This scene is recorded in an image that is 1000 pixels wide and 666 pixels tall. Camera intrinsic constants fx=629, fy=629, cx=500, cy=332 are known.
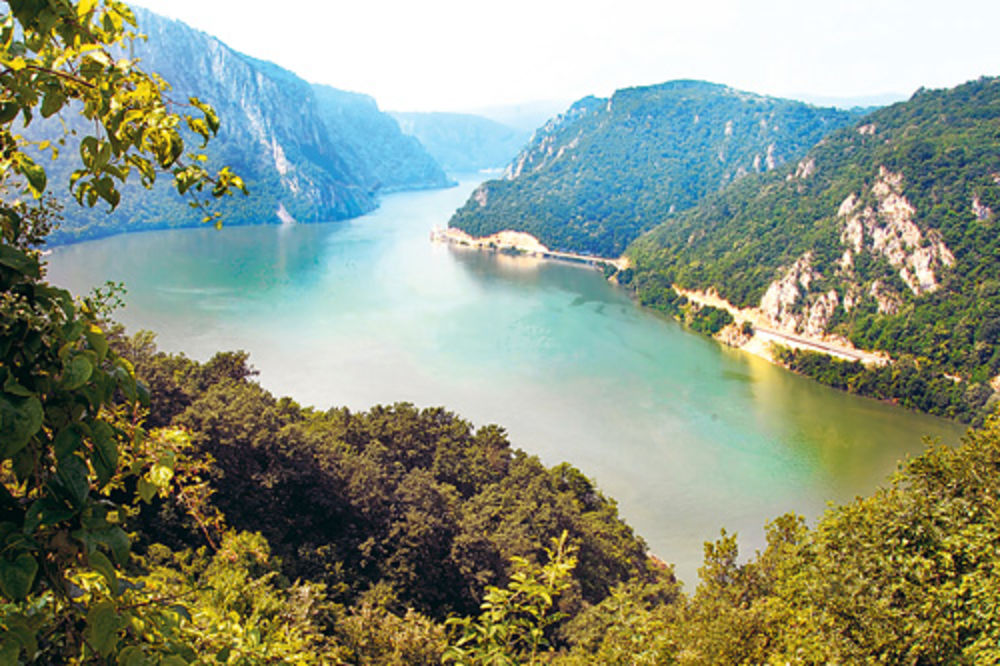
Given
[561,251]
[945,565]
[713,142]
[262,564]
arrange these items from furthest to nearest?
[713,142], [561,251], [262,564], [945,565]

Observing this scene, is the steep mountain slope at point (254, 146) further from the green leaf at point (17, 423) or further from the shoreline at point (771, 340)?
the green leaf at point (17, 423)

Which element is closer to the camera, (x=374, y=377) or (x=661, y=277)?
(x=374, y=377)

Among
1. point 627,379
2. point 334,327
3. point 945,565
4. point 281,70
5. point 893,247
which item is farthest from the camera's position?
point 281,70

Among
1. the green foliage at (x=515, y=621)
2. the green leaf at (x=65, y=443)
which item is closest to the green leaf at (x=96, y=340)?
the green leaf at (x=65, y=443)

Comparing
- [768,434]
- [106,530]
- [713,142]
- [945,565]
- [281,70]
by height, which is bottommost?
[768,434]

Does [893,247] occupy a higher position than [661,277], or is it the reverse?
[893,247]

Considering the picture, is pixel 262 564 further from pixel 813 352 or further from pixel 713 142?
pixel 713 142

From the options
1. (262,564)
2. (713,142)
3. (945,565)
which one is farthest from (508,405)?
(713,142)

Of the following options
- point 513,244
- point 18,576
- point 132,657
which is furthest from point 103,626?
point 513,244
